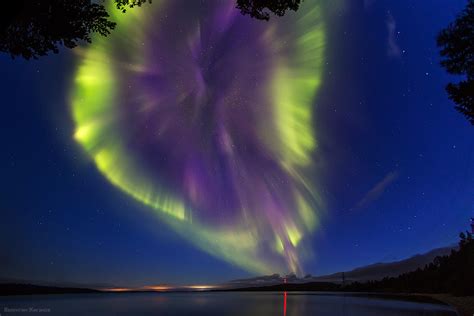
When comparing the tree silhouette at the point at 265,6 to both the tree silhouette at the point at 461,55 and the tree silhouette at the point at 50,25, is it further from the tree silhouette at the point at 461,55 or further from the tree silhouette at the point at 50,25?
the tree silhouette at the point at 461,55

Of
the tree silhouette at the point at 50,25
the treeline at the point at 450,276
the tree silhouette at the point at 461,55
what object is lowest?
the tree silhouette at the point at 50,25

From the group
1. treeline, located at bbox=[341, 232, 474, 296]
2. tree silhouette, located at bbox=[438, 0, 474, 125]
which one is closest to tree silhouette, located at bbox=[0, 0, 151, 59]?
tree silhouette, located at bbox=[438, 0, 474, 125]

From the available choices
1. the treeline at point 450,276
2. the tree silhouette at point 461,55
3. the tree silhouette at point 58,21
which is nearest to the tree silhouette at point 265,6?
the tree silhouette at point 58,21

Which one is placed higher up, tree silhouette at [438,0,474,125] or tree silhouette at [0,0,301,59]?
tree silhouette at [438,0,474,125]

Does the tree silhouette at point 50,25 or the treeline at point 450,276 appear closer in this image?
the tree silhouette at point 50,25

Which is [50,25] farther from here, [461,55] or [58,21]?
[461,55]

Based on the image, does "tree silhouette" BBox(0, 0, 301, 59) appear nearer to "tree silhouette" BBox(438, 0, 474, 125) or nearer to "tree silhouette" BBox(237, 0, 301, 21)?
"tree silhouette" BBox(237, 0, 301, 21)

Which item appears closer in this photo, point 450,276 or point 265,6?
point 265,6

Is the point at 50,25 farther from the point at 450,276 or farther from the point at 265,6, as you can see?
the point at 450,276

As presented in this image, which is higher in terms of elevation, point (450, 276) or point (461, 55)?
point (450, 276)

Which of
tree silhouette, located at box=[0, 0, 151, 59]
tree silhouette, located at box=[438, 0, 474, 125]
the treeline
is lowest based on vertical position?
tree silhouette, located at box=[0, 0, 151, 59]

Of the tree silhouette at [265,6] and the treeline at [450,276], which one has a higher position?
the treeline at [450,276]

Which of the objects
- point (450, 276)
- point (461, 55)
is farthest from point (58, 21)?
point (450, 276)

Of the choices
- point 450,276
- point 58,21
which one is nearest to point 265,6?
point 58,21
